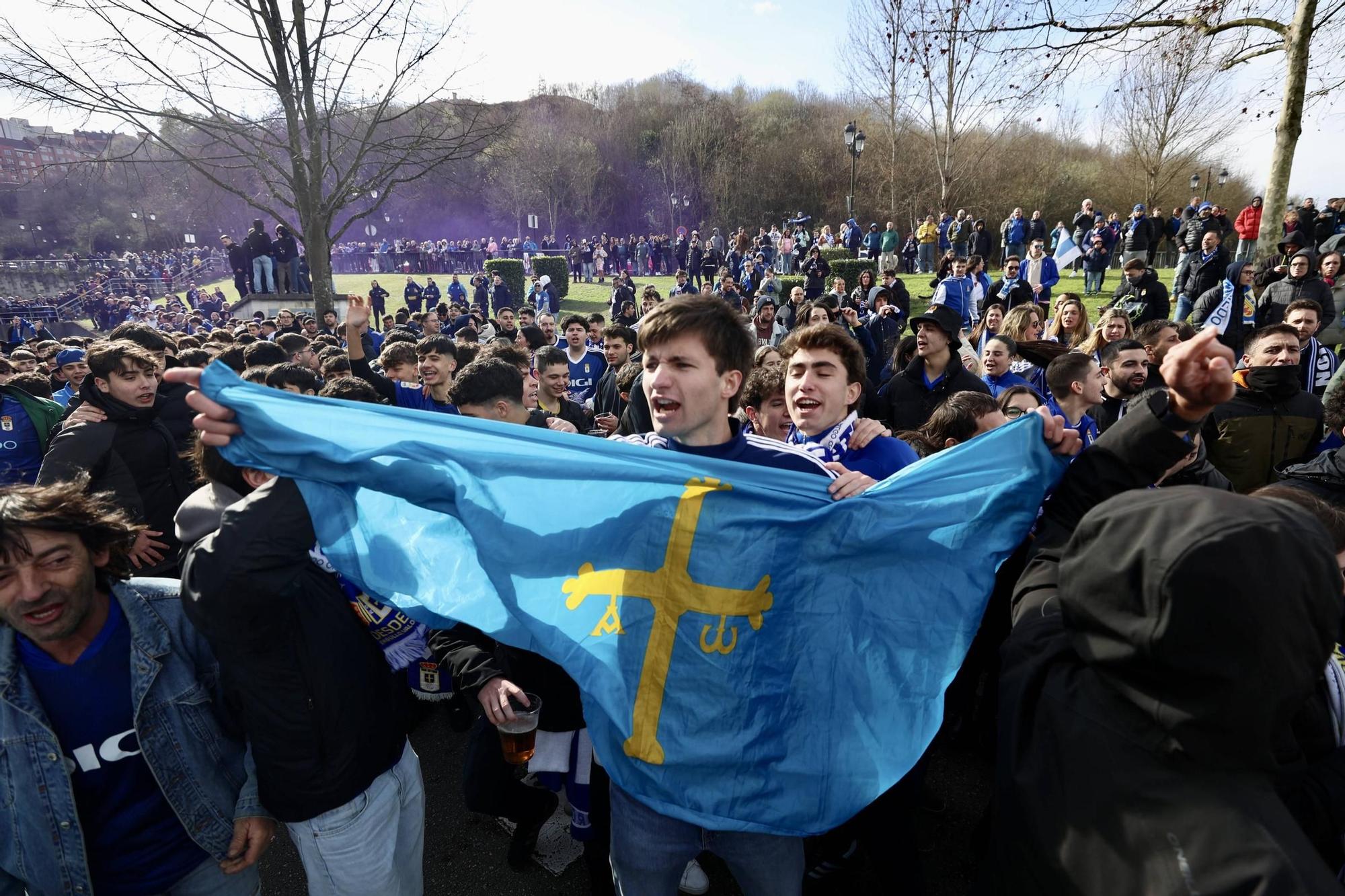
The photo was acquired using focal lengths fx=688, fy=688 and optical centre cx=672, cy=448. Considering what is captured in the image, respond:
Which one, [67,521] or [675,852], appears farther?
[675,852]

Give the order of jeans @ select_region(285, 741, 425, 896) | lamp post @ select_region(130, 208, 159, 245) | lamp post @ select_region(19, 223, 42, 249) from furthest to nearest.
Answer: lamp post @ select_region(130, 208, 159, 245)
lamp post @ select_region(19, 223, 42, 249)
jeans @ select_region(285, 741, 425, 896)

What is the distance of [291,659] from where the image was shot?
6.72ft

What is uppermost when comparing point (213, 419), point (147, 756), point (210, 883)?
point (213, 419)

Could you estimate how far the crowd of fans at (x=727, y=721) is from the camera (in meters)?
1.18

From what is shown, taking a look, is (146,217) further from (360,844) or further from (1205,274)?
(360,844)

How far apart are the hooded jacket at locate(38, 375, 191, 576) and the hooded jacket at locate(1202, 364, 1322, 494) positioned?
680 centimetres

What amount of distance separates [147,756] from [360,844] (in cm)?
69

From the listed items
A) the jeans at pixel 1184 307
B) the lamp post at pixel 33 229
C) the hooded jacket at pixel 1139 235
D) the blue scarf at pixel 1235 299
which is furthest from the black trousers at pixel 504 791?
the lamp post at pixel 33 229

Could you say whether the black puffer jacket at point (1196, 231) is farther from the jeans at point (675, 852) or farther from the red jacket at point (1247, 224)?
the jeans at point (675, 852)

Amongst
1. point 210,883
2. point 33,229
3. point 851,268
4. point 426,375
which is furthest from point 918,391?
point 33,229

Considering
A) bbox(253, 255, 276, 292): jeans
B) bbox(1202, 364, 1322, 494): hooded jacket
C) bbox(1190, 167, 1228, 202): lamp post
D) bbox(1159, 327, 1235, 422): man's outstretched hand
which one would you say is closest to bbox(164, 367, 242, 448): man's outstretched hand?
bbox(1159, 327, 1235, 422): man's outstretched hand

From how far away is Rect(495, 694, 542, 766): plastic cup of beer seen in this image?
7.72 ft

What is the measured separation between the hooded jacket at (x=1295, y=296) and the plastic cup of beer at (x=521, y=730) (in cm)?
965

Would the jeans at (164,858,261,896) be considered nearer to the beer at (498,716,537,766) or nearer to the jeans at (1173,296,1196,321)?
the beer at (498,716,537,766)
